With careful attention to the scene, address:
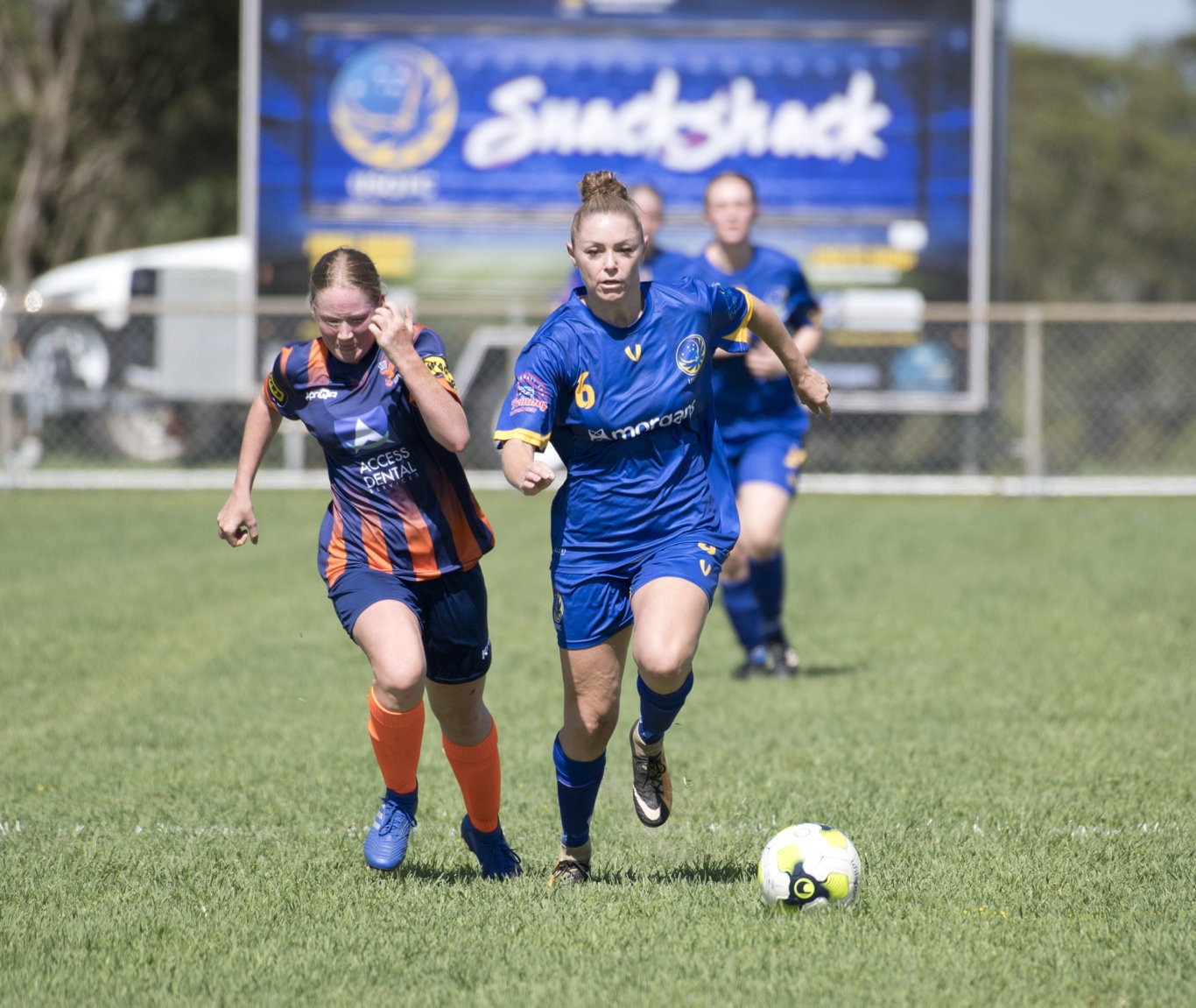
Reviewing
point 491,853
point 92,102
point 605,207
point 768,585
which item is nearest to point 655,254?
point 768,585

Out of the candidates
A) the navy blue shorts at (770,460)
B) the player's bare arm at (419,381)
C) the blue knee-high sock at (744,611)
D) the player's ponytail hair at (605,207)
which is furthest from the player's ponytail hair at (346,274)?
the blue knee-high sock at (744,611)

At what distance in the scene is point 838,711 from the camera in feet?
23.3

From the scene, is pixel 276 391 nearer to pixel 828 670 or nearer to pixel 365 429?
pixel 365 429

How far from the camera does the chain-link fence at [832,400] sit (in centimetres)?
1556

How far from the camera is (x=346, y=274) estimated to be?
14.4 ft

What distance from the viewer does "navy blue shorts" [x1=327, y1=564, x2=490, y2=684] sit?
182 inches

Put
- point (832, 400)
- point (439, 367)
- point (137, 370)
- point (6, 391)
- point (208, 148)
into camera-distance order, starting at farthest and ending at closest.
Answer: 1. point (208, 148)
2. point (137, 370)
3. point (832, 400)
4. point (6, 391)
5. point (439, 367)

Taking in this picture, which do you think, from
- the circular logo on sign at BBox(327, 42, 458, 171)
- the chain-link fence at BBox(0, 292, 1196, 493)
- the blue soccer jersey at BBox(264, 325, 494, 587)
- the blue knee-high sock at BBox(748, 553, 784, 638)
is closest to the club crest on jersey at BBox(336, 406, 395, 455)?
the blue soccer jersey at BBox(264, 325, 494, 587)

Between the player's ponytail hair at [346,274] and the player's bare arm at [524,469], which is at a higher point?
the player's ponytail hair at [346,274]

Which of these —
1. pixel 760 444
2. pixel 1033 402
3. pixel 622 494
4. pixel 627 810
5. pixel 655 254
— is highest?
pixel 655 254

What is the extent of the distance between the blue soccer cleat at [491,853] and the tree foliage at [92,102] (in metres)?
21.6

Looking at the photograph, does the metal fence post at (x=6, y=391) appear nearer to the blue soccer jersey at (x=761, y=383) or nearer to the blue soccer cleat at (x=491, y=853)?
the blue soccer jersey at (x=761, y=383)

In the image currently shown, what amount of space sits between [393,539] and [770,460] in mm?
3678

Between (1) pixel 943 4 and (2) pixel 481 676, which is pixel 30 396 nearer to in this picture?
(1) pixel 943 4
